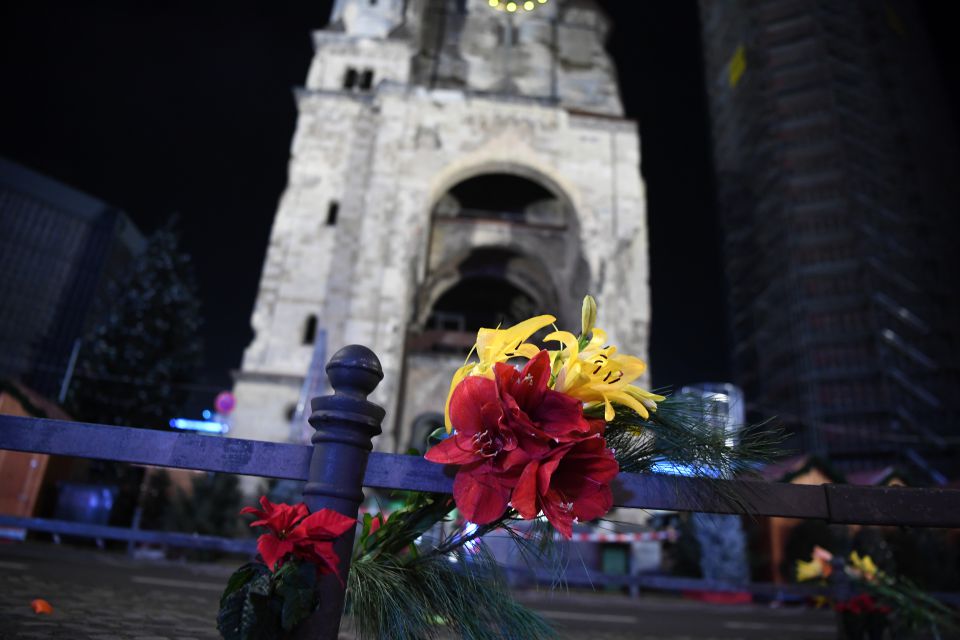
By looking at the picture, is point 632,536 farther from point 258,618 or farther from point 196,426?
point 196,426

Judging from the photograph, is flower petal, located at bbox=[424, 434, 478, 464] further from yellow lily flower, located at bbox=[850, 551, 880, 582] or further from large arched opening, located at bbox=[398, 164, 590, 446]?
large arched opening, located at bbox=[398, 164, 590, 446]

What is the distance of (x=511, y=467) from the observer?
128 centimetres

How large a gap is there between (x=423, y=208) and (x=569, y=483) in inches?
679

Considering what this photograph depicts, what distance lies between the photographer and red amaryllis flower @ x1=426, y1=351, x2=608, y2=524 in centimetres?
128

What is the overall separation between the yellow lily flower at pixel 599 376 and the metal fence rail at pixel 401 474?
232mm

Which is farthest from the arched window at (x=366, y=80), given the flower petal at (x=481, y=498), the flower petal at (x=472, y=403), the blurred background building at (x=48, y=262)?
the blurred background building at (x=48, y=262)

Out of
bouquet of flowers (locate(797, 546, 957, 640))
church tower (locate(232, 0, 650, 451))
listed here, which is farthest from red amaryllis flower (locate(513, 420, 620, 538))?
church tower (locate(232, 0, 650, 451))

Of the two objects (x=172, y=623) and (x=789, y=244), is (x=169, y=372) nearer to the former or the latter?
(x=172, y=623)

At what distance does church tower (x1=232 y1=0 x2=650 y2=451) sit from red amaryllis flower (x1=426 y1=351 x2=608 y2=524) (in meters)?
14.0

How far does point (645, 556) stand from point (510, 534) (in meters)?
15.2

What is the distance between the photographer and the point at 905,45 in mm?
31719

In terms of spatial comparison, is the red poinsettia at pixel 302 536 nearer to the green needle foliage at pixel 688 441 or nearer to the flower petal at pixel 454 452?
the flower petal at pixel 454 452

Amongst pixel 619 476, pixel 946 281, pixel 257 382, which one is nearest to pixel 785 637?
pixel 619 476

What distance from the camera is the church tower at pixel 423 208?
17.3 metres
